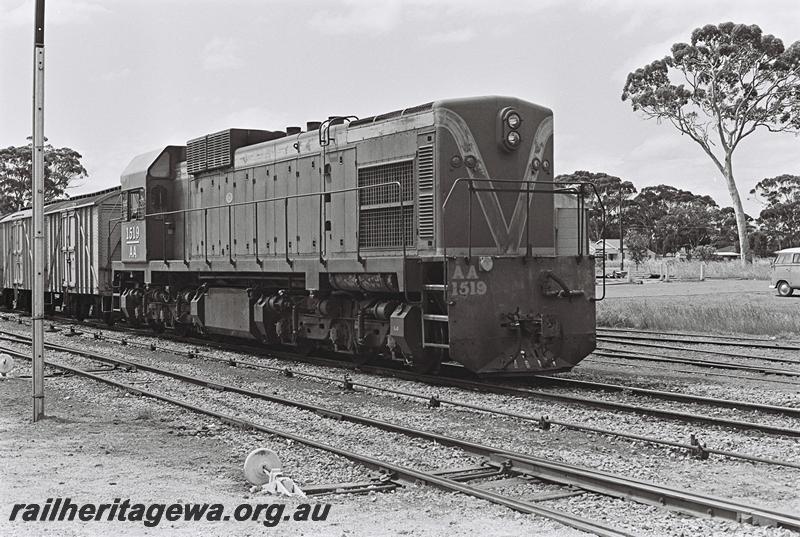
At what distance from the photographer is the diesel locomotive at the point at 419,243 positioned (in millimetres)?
10406

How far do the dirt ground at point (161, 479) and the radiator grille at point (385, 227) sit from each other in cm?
365

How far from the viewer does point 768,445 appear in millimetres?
7004

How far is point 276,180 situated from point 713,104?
3694 cm

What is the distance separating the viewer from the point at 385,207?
1141cm

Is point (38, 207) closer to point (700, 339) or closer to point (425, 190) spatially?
point (425, 190)

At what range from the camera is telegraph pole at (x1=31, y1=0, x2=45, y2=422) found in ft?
26.7

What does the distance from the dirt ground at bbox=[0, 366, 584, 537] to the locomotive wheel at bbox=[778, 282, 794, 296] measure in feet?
91.5

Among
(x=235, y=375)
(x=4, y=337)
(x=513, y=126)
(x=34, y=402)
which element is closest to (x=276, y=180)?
(x=235, y=375)

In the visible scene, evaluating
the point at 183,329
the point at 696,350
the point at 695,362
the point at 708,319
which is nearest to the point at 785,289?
the point at 708,319

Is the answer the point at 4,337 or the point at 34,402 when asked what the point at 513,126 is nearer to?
the point at 34,402

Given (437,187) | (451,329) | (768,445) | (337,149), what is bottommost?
(768,445)

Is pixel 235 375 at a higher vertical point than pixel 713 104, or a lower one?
lower

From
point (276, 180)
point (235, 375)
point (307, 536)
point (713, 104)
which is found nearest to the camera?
point (307, 536)

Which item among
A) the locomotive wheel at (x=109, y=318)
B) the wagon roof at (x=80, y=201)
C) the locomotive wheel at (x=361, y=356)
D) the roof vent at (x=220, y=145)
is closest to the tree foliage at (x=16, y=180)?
the wagon roof at (x=80, y=201)
